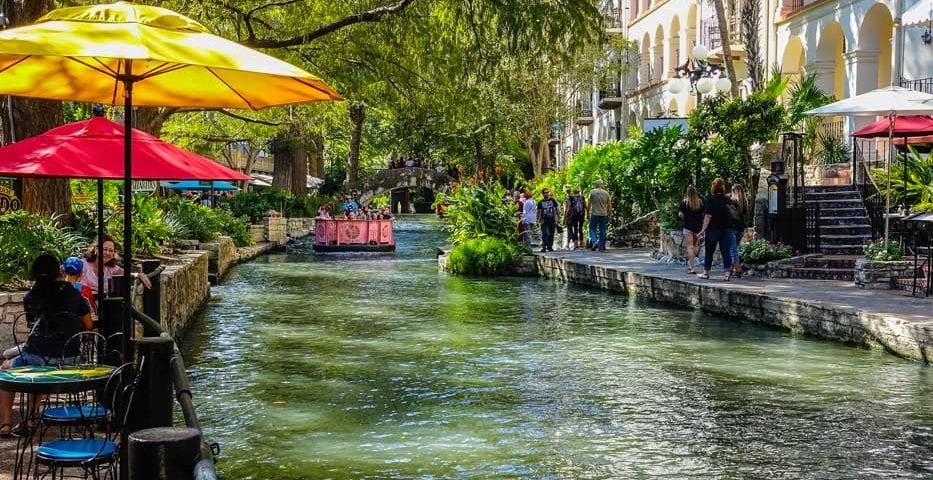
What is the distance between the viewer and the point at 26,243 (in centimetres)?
1163

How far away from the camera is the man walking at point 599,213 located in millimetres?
25688

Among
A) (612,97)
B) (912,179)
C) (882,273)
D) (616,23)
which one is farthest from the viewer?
(616,23)

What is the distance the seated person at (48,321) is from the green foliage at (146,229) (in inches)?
290

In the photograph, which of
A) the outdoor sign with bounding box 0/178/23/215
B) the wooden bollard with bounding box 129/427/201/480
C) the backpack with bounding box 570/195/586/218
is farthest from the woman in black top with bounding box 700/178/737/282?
the wooden bollard with bounding box 129/427/201/480

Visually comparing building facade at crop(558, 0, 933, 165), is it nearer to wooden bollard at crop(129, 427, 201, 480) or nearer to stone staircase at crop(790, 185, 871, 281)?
stone staircase at crop(790, 185, 871, 281)

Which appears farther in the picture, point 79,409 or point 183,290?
point 183,290

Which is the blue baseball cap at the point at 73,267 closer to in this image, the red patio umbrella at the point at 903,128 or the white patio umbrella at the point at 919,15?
the red patio umbrella at the point at 903,128

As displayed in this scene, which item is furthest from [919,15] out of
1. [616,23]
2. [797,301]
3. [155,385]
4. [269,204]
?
[616,23]

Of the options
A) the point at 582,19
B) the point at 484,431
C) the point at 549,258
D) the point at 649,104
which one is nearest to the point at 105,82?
the point at 484,431

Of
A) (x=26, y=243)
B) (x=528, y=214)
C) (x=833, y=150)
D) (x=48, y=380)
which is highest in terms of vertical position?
(x=833, y=150)

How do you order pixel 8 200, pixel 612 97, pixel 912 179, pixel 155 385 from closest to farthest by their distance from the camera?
1. pixel 155 385
2. pixel 8 200
3. pixel 912 179
4. pixel 612 97

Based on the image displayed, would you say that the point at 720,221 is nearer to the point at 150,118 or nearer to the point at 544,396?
the point at 544,396

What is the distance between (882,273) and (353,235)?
20.1 meters

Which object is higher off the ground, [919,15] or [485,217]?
[919,15]
